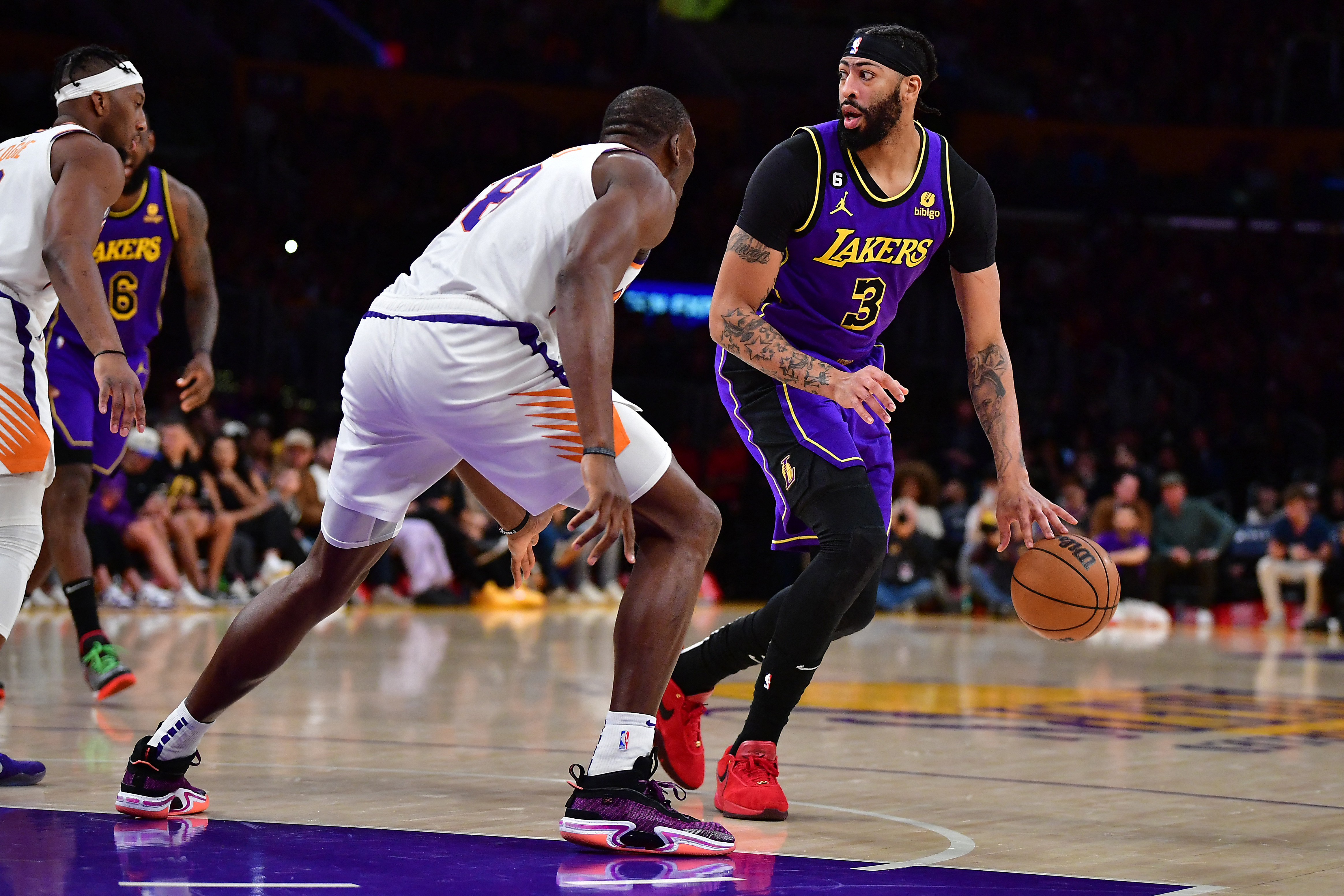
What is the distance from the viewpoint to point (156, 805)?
4.00 metres

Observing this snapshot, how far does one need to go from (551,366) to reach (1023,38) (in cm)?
2434

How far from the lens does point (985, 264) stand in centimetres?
477

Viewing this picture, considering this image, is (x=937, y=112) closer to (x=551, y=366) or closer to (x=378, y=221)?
(x=551, y=366)

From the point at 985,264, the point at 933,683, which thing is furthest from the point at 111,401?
the point at 933,683

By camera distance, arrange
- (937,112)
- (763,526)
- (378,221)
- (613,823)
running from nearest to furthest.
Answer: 1. (613,823)
2. (937,112)
3. (763,526)
4. (378,221)

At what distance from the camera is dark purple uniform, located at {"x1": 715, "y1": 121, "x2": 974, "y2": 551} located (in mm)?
4574

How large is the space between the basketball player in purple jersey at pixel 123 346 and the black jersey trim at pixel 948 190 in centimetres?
273

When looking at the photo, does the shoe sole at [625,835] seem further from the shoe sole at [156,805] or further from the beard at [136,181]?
the beard at [136,181]

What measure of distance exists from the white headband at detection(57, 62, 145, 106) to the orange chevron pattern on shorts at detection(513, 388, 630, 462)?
6.37 feet

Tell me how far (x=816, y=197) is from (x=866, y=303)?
0.36 metres

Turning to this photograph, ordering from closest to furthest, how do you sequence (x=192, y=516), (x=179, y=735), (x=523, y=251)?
(x=523, y=251) < (x=179, y=735) < (x=192, y=516)

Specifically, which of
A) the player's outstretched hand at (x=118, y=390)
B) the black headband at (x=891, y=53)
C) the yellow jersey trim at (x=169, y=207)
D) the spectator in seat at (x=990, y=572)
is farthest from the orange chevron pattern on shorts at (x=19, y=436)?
the spectator in seat at (x=990, y=572)

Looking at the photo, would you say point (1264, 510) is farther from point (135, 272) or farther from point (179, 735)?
point (179, 735)

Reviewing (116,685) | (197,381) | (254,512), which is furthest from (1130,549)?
(197,381)
